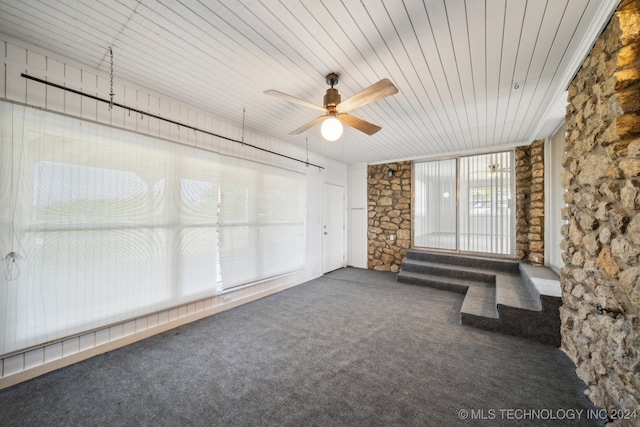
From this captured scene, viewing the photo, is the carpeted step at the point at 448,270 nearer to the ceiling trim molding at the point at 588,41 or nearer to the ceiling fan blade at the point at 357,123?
the ceiling trim molding at the point at 588,41

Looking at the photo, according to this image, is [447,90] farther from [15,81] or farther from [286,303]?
[15,81]

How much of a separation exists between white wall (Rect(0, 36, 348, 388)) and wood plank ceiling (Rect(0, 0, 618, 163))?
0.47ft

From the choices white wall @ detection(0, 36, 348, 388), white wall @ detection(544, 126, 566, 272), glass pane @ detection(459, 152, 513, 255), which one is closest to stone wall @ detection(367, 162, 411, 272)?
glass pane @ detection(459, 152, 513, 255)

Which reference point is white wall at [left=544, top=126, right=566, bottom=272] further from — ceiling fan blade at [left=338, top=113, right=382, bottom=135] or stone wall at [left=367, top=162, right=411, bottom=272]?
ceiling fan blade at [left=338, top=113, right=382, bottom=135]

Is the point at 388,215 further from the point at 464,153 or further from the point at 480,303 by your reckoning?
the point at 480,303

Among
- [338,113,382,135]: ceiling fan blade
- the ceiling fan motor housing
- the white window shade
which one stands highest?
the ceiling fan motor housing

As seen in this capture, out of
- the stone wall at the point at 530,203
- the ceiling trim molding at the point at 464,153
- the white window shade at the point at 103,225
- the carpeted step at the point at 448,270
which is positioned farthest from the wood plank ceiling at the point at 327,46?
the carpeted step at the point at 448,270

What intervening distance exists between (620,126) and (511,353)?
2124 mm

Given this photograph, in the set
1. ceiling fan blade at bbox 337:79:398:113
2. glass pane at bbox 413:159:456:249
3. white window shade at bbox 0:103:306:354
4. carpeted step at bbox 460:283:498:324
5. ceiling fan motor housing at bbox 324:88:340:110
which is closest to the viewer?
ceiling fan blade at bbox 337:79:398:113

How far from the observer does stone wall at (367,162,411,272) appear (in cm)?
562

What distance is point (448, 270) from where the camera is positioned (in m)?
4.61

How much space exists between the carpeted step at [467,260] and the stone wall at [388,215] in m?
0.37

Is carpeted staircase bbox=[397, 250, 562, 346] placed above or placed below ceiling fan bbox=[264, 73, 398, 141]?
below

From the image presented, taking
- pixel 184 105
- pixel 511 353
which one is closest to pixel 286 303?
pixel 511 353
